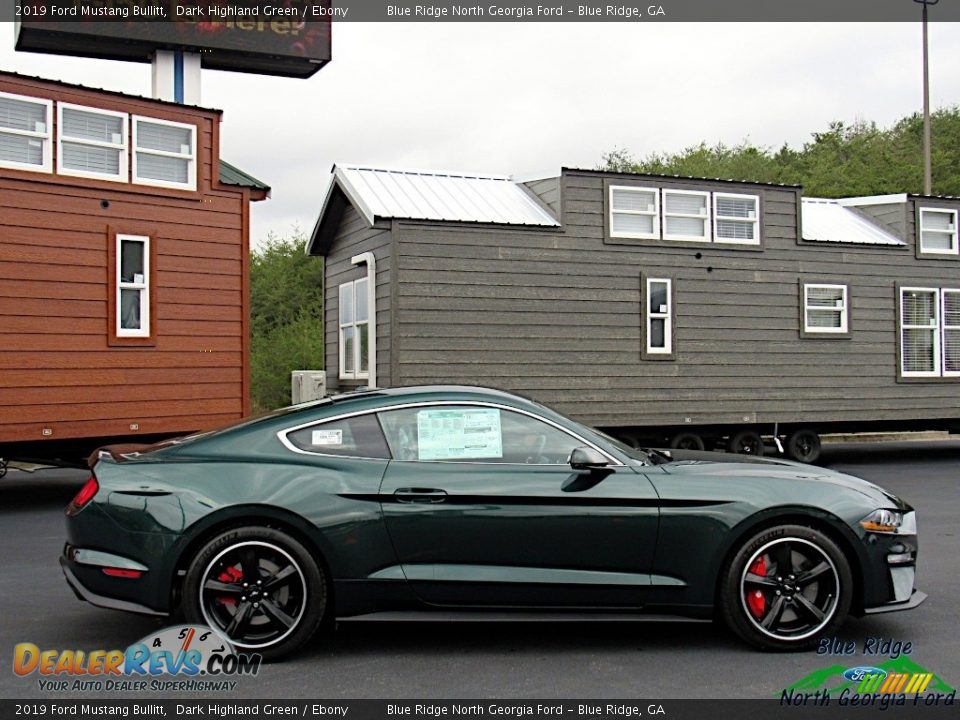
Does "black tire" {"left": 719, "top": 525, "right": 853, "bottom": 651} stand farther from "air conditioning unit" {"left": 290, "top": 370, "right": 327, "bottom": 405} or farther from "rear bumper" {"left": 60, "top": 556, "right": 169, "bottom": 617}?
"air conditioning unit" {"left": 290, "top": 370, "right": 327, "bottom": 405}

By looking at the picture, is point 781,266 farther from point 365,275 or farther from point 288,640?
point 288,640

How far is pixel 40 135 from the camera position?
10.9m

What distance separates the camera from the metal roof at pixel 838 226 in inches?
661

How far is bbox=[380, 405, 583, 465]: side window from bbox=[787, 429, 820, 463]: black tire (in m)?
11.6

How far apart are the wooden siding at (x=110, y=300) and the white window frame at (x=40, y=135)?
0.24ft

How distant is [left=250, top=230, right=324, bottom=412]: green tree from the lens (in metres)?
29.4

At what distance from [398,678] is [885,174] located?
→ 143ft

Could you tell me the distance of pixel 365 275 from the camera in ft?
49.5

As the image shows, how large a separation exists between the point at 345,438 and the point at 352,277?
10.5 meters

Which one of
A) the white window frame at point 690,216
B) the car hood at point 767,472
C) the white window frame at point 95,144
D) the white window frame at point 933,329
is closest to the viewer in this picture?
the car hood at point 767,472

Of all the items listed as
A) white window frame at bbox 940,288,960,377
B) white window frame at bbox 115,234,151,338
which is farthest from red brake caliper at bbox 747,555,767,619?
white window frame at bbox 940,288,960,377

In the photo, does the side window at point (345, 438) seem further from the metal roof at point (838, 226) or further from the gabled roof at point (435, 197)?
the metal roof at point (838, 226)

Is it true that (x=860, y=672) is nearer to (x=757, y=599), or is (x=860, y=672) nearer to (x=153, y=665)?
(x=757, y=599)

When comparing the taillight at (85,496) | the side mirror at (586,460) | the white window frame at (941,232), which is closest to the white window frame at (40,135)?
the taillight at (85,496)
